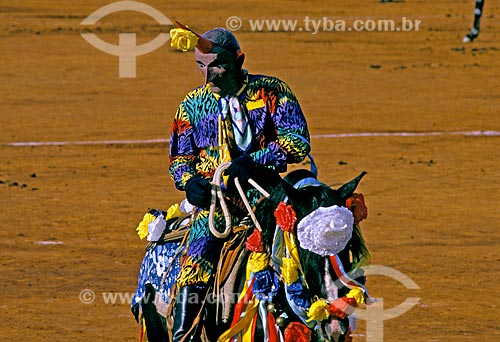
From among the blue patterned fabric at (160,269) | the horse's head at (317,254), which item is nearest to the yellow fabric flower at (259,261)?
the horse's head at (317,254)

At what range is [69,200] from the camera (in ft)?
66.0

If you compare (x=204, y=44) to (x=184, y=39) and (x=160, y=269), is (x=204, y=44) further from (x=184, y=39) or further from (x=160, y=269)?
(x=160, y=269)

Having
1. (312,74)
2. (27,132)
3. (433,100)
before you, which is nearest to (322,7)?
(312,74)

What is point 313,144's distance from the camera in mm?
23766

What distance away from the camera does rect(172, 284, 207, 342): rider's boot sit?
8805 millimetres

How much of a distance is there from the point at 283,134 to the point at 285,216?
2.81ft

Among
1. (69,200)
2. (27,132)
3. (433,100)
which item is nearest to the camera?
(69,200)

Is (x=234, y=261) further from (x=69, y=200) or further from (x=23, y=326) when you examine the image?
(x=69, y=200)

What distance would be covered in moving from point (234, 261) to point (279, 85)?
1.06 m

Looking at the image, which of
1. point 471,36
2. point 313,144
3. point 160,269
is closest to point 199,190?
point 160,269

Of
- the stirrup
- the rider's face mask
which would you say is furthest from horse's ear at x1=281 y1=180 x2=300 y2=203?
the stirrup

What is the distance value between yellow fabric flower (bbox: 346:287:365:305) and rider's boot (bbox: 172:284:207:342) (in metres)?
1.35

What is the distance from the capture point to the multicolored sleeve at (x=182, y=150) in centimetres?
885

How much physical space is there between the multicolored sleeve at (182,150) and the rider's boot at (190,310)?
1.99ft
